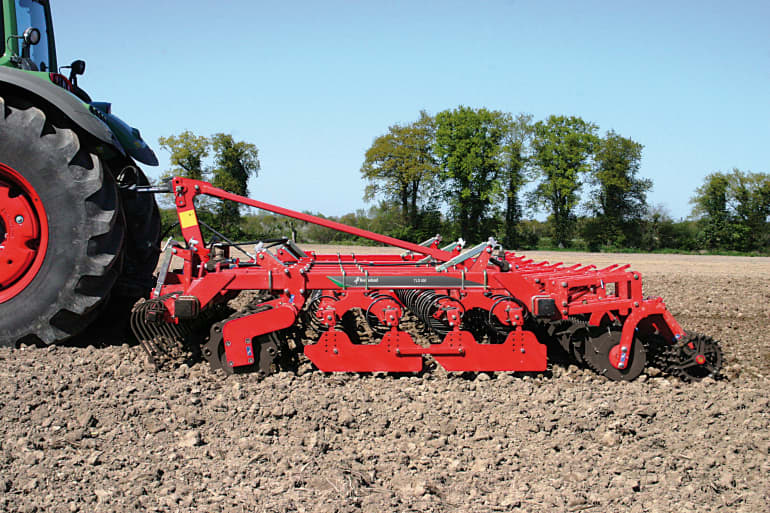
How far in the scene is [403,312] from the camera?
15.3 ft

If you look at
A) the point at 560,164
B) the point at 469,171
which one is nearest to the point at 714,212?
the point at 560,164

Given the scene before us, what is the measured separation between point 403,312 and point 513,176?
1395 inches

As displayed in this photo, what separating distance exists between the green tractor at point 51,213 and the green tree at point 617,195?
39.6 m

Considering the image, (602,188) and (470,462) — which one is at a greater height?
(602,188)

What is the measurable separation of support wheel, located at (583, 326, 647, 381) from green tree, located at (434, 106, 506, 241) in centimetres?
3281

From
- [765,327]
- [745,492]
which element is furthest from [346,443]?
[765,327]

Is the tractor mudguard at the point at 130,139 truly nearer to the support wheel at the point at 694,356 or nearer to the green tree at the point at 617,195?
the support wheel at the point at 694,356

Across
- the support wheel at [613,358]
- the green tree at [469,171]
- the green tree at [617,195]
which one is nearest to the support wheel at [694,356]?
the support wheel at [613,358]

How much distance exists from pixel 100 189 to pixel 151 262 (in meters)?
1.51

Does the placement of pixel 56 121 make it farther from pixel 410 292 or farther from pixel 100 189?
pixel 410 292

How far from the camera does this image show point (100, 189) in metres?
4.46

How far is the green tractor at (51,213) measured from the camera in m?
4.44

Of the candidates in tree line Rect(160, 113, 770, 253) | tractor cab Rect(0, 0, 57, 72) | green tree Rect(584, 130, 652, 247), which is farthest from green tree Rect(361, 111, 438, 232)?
tractor cab Rect(0, 0, 57, 72)

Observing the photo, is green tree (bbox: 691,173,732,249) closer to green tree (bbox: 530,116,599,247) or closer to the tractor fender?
green tree (bbox: 530,116,599,247)
